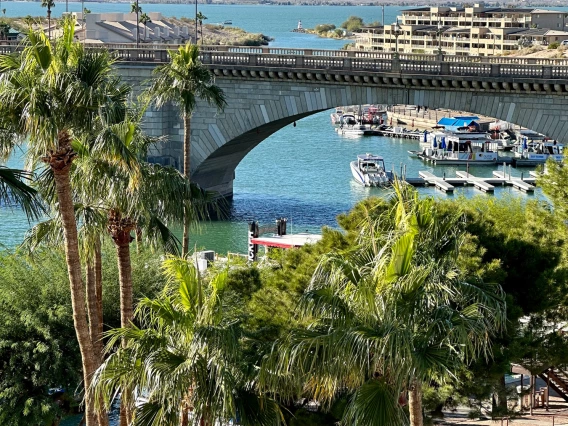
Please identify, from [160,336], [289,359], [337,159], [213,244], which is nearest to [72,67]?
[160,336]

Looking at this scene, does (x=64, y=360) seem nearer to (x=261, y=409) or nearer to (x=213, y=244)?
(x=261, y=409)

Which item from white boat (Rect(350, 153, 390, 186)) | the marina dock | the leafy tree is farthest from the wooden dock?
the leafy tree

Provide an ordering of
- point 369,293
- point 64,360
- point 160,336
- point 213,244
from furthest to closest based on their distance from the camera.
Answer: point 213,244 → point 64,360 → point 160,336 → point 369,293

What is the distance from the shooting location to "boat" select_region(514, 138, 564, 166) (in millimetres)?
72062

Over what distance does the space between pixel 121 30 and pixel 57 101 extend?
3997 inches

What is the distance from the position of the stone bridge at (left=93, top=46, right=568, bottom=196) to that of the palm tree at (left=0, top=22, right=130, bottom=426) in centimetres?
3364

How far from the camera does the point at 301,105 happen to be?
5075 centimetres

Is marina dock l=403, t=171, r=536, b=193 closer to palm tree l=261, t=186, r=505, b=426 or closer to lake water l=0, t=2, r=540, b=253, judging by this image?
lake water l=0, t=2, r=540, b=253

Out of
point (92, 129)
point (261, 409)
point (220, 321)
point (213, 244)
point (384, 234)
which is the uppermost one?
point (92, 129)

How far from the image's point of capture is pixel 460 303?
13.5 m

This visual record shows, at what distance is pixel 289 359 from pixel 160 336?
1.58 m

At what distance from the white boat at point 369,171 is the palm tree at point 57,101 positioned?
46.9 meters

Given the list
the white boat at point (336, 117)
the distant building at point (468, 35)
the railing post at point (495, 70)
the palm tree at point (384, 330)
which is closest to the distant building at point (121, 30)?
the white boat at point (336, 117)

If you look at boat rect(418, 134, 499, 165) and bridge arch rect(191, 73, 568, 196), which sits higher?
bridge arch rect(191, 73, 568, 196)
